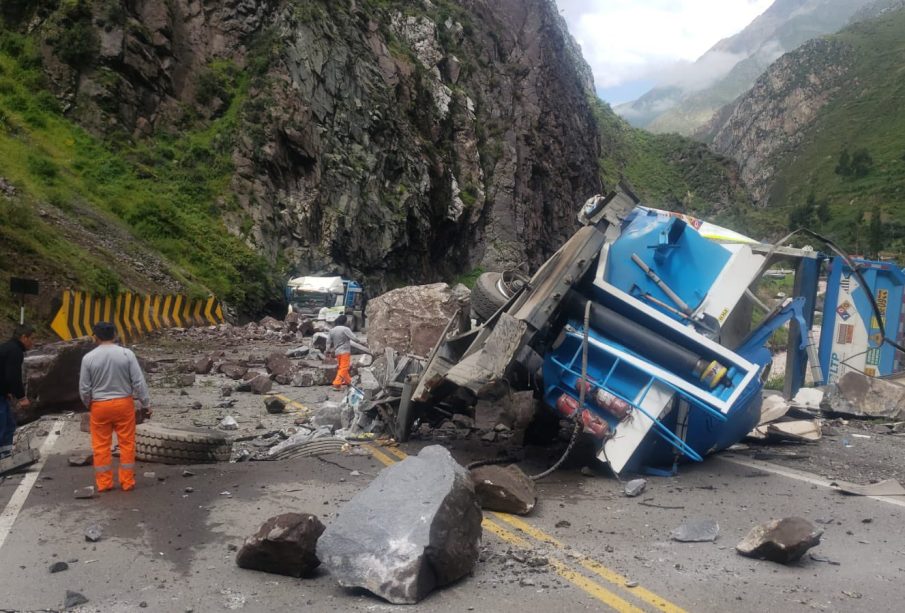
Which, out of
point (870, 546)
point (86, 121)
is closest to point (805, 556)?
point (870, 546)

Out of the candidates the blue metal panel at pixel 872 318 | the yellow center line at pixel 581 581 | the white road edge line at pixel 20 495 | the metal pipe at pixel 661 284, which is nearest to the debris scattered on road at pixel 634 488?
the yellow center line at pixel 581 581

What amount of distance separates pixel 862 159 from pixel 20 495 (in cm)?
8669

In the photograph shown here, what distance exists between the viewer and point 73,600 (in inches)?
142

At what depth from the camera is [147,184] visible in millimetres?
24469

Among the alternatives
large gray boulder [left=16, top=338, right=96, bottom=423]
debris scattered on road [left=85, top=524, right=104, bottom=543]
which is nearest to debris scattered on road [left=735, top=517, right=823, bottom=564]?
debris scattered on road [left=85, top=524, right=104, bottom=543]

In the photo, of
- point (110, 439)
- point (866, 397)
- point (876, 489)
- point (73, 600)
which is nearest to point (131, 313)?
point (110, 439)

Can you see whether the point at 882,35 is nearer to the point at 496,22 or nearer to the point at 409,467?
the point at 496,22

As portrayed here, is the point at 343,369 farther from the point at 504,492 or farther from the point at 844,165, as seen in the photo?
the point at 844,165

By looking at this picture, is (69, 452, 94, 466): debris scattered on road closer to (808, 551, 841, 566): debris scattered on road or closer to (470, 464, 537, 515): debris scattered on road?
(470, 464, 537, 515): debris scattered on road

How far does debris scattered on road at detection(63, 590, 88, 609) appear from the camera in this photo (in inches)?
141

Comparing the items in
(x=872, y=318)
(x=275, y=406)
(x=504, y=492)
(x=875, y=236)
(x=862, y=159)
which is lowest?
(x=275, y=406)

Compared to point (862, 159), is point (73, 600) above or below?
below

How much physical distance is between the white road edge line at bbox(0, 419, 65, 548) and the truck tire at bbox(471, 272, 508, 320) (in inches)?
160

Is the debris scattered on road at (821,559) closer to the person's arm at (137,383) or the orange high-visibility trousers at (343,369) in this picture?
the person's arm at (137,383)
